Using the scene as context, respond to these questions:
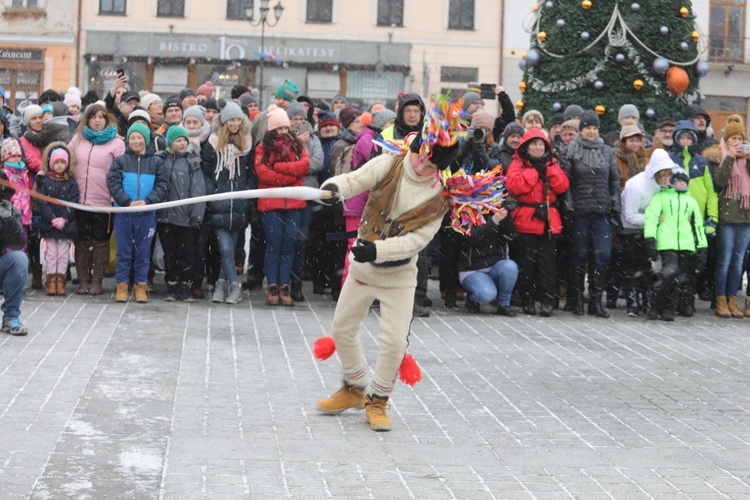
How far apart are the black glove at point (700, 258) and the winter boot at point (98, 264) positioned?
610 cm

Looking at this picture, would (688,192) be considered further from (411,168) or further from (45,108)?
(45,108)

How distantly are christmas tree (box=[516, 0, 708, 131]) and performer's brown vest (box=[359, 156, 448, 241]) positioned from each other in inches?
323

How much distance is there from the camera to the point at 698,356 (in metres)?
10.7

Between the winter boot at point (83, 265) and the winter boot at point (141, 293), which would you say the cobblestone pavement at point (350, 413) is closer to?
the winter boot at point (141, 293)

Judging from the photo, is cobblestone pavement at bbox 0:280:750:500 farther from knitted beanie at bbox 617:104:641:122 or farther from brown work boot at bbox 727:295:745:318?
knitted beanie at bbox 617:104:641:122

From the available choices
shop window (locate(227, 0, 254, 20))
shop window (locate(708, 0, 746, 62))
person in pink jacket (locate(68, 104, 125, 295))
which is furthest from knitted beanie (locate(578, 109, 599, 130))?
shop window (locate(227, 0, 254, 20))

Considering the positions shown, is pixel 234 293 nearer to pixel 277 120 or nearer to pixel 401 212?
pixel 277 120

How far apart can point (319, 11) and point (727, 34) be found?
13.3m

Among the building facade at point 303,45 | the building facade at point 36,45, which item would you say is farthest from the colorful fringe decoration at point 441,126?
the building facade at point 36,45

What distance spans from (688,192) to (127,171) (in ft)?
18.8

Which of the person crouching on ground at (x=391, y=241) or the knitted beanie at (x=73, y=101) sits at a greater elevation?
the knitted beanie at (x=73, y=101)

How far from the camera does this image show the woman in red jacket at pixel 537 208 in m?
12.5

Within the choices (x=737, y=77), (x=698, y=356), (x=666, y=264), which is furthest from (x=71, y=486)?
(x=737, y=77)

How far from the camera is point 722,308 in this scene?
43.8 feet
